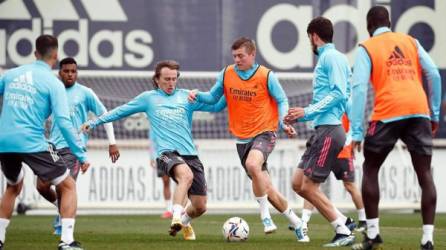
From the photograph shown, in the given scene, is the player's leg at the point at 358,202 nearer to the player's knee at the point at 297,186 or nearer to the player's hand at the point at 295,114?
the player's knee at the point at 297,186

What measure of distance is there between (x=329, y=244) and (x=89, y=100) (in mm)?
4387

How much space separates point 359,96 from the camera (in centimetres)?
1021

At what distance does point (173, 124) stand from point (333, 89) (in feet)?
7.53

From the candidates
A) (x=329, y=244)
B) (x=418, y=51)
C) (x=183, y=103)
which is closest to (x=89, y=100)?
(x=183, y=103)

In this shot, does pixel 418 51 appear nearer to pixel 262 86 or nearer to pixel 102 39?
pixel 262 86

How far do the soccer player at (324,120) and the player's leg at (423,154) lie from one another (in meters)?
1.51

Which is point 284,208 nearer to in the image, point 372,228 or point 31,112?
point 372,228

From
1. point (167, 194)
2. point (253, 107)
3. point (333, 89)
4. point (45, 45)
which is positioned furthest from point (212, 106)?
point (167, 194)

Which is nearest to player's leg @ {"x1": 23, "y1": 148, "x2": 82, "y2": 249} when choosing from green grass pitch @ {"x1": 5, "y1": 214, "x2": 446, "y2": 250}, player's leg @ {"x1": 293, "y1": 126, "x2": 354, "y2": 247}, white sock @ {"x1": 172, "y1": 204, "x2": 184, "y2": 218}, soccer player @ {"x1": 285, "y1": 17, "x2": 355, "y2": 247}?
green grass pitch @ {"x1": 5, "y1": 214, "x2": 446, "y2": 250}

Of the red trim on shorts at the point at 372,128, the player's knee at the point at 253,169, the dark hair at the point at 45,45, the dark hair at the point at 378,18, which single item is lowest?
the player's knee at the point at 253,169

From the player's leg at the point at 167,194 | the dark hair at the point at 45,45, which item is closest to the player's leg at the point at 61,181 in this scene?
the dark hair at the point at 45,45

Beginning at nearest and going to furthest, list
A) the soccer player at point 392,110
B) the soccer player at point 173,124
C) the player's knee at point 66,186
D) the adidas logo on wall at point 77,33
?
the soccer player at point 392,110, the player's knee at point 66,186, the soccer player at point 173,124, the adidas logo on wall at point 77,33

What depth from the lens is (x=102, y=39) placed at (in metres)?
23.2

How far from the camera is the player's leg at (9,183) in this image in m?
10.8
